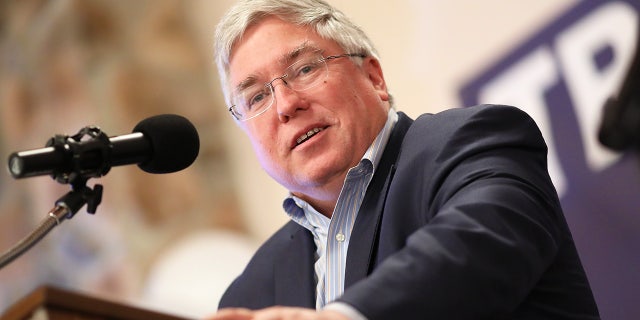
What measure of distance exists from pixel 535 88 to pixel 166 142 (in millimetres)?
1324

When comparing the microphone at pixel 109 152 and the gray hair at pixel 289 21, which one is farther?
the gray hair at pixel 289 21

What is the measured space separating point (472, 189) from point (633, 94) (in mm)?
935

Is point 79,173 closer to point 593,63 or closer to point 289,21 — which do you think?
point 289,21

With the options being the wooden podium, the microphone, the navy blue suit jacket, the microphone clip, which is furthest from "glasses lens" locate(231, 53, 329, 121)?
the microphone clip

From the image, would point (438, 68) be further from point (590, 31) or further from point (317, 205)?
point (317, 205)

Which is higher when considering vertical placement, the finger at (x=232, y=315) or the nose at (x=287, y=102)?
the nose at (x=287, y=102)

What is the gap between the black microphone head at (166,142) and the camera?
5.58 feet

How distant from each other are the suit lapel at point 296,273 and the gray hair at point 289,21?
41cm

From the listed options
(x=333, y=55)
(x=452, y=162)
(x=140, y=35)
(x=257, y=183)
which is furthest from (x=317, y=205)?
(x=140, y=35)

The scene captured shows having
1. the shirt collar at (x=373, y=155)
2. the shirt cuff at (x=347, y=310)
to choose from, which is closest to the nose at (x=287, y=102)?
the shirt collar at (x=373, y=155)

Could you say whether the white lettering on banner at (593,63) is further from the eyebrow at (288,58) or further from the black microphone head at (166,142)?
the black microphone head at (166,142)

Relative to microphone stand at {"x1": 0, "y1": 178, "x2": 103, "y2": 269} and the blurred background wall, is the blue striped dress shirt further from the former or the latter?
the blurred background wall

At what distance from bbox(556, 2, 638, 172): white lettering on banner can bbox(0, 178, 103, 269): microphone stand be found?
142 centimetres

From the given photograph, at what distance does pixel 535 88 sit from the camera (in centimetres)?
271
